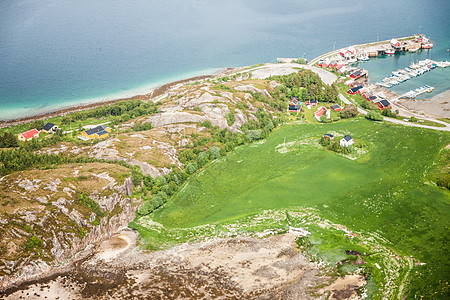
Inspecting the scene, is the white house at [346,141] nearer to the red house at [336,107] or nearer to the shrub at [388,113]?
the red house at [336,107]

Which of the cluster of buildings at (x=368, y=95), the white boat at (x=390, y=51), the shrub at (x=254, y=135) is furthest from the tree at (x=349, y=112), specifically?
the white boat at (x=390, y=51)

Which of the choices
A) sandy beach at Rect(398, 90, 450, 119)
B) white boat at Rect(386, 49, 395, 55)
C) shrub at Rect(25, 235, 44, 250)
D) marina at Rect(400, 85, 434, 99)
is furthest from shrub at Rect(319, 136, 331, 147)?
white boat at Rect(386, 49, 395, 55)

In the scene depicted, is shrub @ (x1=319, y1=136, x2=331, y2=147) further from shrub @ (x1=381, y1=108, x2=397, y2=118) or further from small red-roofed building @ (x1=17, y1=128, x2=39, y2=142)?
small red-roofed building @ (x1=17, y1=128, x2=39, y2=142)

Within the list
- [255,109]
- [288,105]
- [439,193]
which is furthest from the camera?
[288,105]

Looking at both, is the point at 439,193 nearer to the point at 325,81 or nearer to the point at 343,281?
the point at 343,281

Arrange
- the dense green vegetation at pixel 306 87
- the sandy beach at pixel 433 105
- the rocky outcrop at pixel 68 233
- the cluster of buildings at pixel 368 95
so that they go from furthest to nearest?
the dense green vegetation at pixel 306 87, the cluster of buildings at pixel 368 95, the sandy beach at pixel 433 105, the rocky outcrop at pixel 68 233

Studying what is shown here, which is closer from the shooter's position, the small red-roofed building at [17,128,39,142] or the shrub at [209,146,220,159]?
the shrub at [209,146,220,159]

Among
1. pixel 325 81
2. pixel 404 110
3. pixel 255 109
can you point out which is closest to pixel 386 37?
pixel 325 81
